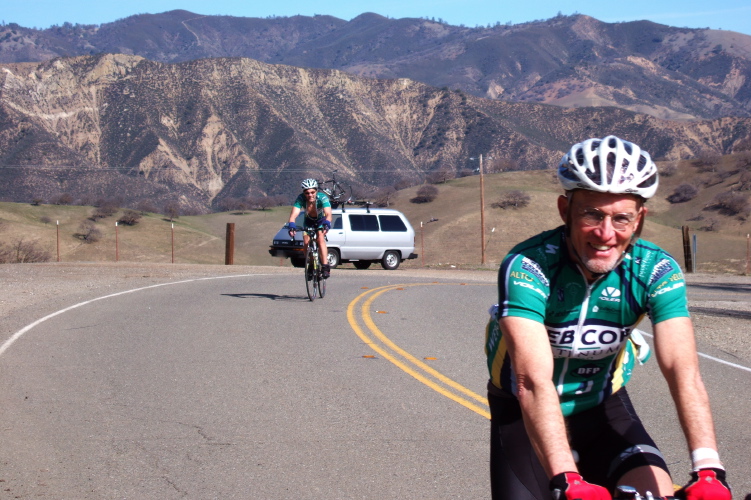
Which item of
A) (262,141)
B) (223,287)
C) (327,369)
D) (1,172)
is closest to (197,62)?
(262,141)

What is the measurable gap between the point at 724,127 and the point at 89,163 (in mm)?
103167

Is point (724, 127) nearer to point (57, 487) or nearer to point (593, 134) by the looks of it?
point (593, 134)

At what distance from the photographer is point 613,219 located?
9.71ft

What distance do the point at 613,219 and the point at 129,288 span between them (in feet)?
52.6

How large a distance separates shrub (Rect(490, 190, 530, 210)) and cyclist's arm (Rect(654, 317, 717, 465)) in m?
59.9

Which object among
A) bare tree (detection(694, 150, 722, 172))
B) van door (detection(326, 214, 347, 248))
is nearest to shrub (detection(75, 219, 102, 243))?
van door (detection(326, 214, 347, 248))

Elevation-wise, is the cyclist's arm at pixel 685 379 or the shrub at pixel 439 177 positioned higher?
the shrub at pixel 439 177

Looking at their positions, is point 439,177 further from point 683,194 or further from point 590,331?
point 590,331

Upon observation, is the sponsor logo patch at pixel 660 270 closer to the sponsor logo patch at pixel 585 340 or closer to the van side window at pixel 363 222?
the sponsor logo patch at pixel 585 340

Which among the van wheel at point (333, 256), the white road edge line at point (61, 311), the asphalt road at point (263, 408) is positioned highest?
the van wheel at point (333, 256)

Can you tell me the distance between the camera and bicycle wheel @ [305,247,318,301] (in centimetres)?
1465

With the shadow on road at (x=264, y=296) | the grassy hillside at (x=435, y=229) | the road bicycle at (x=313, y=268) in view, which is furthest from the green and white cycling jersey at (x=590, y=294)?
the grassy hillside at (x=435, y=229)

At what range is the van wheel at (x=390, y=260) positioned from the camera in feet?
91.9

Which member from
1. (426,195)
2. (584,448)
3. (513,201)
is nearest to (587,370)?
(584,448)
